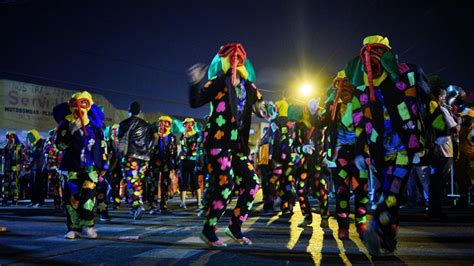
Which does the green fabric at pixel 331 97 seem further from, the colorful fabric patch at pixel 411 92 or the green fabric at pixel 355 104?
the colorful fabric patch at pixel 411 92

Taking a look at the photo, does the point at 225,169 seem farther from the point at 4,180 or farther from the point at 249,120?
the point at 4,180

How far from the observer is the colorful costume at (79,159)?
6641mm

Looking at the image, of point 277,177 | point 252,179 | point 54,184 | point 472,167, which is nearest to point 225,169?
point 252,179

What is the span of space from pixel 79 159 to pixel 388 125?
4247 mm

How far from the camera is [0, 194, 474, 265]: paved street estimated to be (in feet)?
14.4

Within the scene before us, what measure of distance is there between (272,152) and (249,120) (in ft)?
15.7

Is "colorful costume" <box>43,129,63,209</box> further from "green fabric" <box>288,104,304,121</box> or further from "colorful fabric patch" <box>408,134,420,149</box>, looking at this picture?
"colorful fabric patch" <box>408,134,420,149</box>

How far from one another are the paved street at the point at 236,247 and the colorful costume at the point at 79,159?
1.22 ft

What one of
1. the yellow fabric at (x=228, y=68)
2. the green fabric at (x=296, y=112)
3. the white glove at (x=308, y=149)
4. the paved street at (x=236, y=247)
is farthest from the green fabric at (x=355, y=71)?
the green fabric at (x=296, y=112)

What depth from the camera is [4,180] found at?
16.9 metres

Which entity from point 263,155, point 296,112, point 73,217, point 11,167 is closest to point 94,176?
point 73,217

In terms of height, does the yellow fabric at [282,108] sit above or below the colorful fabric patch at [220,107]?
above

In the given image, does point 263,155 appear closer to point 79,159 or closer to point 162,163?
point 162,163

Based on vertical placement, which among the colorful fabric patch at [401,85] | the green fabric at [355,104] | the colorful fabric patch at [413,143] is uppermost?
the colorful fabric patch at [401,85]
